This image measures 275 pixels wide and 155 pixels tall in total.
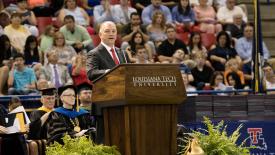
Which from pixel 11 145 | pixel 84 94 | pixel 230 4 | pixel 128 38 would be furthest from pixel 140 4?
pixel 11 145

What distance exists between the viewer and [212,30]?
69.3 ft

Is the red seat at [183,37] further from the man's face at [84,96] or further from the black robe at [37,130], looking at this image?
the black robe at [37,130]

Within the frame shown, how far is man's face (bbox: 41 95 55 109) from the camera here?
1485 centimetres

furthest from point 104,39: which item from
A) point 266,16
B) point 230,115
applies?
point 266,16

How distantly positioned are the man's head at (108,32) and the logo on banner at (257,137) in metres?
4.61

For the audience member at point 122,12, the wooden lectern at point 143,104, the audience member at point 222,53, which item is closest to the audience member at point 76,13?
the audience member at point 122,12

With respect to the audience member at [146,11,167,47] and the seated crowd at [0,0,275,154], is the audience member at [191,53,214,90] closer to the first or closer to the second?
the seated crowd at [0,0,275,154]

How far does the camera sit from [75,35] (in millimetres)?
19391

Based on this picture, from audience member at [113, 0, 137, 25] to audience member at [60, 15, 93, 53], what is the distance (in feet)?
3.52

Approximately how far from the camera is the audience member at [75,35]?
19094mm

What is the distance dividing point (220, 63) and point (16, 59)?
4370 millimetres

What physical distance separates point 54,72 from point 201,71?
116 inches

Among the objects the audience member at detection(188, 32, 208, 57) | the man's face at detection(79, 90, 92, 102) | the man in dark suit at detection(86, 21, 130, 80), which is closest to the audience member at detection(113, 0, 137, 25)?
the audience member at detection(188, 32, 208, 57)

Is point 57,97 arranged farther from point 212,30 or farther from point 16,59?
point 212,30
